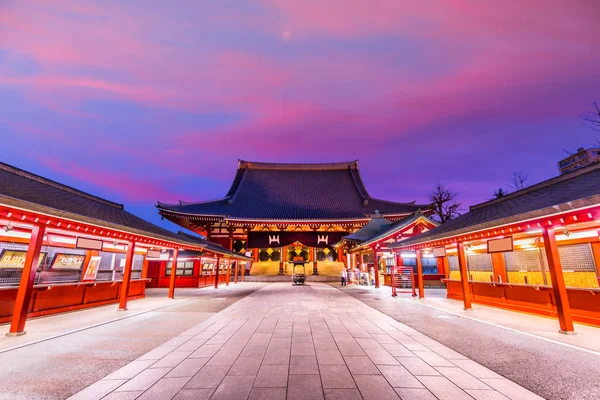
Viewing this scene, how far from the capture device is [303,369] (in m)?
3.80

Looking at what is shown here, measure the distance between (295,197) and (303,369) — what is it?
2907 cm

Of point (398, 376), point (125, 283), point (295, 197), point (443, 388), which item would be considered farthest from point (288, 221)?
point (443, 388)

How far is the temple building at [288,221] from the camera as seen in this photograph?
26.0 m

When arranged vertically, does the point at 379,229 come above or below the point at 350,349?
above

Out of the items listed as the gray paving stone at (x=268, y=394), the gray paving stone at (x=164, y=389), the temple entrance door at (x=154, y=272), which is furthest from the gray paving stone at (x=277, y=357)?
the temple entrance door at (x=154, y=272)

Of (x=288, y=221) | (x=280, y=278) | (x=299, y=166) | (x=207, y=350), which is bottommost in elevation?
(x=280, y=278)

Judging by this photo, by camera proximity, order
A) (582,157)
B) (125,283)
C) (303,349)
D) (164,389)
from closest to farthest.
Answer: (164,389) → (303,349) → (125,283) → (582,157)

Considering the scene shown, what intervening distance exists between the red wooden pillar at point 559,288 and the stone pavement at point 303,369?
3337 mm

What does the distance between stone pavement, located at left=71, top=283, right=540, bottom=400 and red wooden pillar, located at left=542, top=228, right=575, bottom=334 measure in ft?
10.9

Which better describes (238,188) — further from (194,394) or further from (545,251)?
(194,394)

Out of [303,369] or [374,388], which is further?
[303,369]

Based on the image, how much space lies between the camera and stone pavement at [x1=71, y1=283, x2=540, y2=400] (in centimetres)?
311

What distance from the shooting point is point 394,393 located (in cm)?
310

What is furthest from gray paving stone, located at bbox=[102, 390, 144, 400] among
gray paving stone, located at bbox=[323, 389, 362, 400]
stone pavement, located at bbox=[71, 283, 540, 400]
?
gray paving stone, located at bbox=[323, 389, 362, 400]
